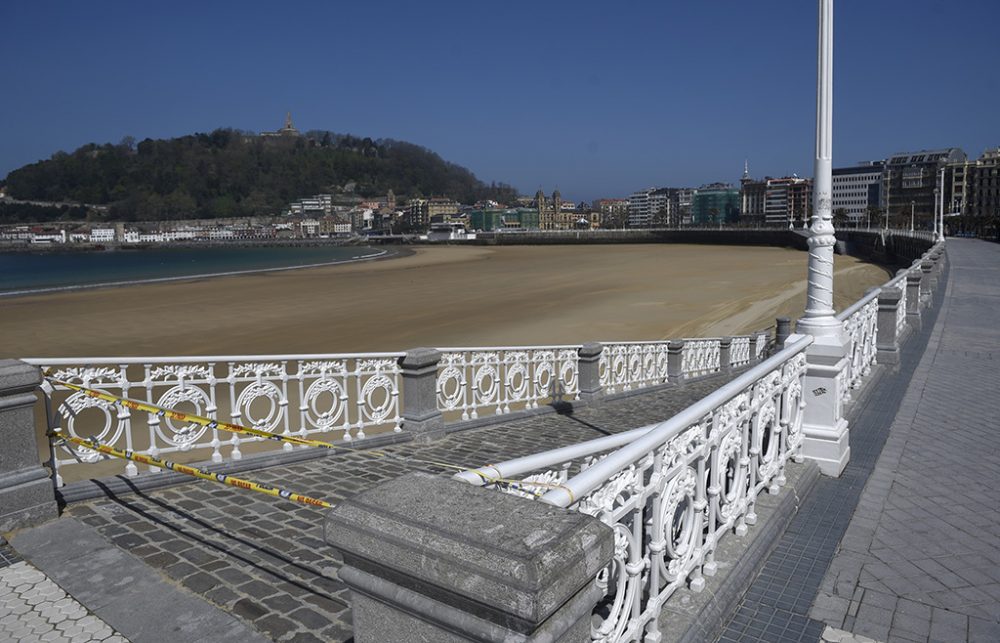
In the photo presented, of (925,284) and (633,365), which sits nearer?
(633,365)

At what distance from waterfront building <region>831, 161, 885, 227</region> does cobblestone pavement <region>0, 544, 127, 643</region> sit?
183m

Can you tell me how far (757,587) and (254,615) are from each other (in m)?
2.76

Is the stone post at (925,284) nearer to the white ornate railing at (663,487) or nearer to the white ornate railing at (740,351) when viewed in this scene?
the white ornate railing at (740,351)

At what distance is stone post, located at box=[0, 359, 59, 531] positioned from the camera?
5.04m

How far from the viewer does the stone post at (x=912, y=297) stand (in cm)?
1485

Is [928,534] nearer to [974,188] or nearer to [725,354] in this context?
[725,354]

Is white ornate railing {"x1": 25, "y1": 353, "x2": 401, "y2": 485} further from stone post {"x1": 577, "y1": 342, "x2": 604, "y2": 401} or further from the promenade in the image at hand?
stone post {"x1": 577, "y1": 342, "x2": 604, "y2": 401}

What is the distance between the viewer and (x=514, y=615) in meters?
1.78

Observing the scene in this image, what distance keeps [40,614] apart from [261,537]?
1.34m

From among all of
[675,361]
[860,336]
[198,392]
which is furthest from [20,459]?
[675,361]

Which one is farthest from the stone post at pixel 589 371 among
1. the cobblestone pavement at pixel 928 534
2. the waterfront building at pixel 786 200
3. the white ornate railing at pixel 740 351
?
the waterfront building at pixel 786 200

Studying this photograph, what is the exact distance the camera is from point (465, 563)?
1.84 m

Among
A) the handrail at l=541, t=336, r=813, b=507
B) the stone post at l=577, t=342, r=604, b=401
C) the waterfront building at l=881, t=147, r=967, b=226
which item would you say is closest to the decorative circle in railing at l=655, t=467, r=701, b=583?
the handrail at l=541, t=336, r=813, b=507

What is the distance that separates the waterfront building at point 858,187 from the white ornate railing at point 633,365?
170 m
